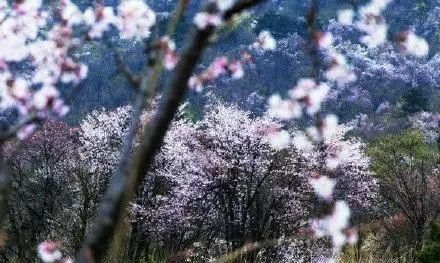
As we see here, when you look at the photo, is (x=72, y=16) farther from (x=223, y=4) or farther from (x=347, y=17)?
(x=223, y=4)

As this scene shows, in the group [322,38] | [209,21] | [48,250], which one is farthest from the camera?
[48,250]

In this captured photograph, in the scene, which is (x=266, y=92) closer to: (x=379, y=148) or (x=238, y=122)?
(x=379, y=148)

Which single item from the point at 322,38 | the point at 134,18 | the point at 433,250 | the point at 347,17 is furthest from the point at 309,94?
the point at 433,250

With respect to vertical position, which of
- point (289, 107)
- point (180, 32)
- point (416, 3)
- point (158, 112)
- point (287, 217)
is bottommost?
point (158, 112)

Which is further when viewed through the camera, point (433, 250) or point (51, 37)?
point (433, 250)

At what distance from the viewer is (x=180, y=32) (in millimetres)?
63625

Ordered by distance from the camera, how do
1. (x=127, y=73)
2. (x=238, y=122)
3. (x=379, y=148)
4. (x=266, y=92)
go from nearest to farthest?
(x=127, y=73)
(x=238, y=122)
(x=379, y=148)
(x=266, y=92)

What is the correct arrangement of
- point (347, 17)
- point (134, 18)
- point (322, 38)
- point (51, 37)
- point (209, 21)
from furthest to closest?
1. point (51, 37)
2. point (134, 18)
3. point (347, 17)
4. point (322, 38)
5. point (209, 21)

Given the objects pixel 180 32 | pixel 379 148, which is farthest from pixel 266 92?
pixel 379 148

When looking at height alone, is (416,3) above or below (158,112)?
above

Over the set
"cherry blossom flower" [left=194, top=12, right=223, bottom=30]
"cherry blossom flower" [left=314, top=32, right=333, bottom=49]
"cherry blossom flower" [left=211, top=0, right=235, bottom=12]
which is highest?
"cherry blossom flower" [left=314, top=32, right=333, bottom=49]

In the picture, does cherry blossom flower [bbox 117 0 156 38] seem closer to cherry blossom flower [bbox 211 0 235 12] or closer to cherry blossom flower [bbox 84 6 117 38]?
cherry blossom flower [bbox 84 6 117 38]

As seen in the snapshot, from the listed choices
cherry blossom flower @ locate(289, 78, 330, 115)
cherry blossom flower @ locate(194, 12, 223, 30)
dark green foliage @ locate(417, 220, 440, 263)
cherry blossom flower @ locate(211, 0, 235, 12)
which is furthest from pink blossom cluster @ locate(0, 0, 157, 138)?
dark green foliage @ locate(417, 220, 440, 263)

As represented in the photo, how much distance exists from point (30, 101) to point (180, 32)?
59.6 metres
